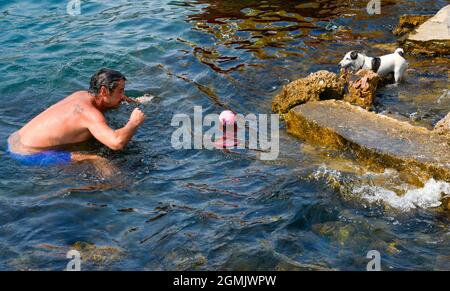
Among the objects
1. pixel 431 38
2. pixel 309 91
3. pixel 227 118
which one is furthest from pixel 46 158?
pixel 431 38

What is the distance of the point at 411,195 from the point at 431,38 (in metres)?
5.26

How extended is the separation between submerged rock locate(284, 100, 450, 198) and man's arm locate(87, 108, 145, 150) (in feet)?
7.42

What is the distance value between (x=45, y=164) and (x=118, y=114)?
1749 mm

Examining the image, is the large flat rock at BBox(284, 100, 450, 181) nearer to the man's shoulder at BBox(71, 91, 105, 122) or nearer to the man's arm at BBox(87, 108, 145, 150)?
the man's arm at BBox(87, 108, 145, 150)

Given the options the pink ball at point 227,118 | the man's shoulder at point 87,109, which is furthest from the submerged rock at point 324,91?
the man's shoulder at point 87,109

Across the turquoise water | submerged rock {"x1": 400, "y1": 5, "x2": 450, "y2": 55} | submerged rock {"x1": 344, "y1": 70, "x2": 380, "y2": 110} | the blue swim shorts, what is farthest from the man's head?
submerged rock {"x1": 400, "y1": 5, "x2": 450, "y2": 55}

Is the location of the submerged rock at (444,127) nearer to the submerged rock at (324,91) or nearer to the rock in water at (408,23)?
the submerged rock at (324,91)

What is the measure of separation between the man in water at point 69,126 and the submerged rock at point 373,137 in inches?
96.7

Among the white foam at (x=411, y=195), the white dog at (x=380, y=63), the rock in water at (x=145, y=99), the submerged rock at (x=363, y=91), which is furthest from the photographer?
the white dog at (x=380, y=63)

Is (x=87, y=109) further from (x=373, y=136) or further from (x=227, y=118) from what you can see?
(x=373, y=136)

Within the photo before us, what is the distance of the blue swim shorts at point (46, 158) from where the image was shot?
22.4 ft

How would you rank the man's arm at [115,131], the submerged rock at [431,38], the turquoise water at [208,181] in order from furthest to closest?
the submerged rock at [431,38], the man's arm at [115,131], the turquoise water at [208,181]

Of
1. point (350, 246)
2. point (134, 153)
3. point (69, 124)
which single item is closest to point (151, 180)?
point (134, 153)

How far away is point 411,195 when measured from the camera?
19.6ft
